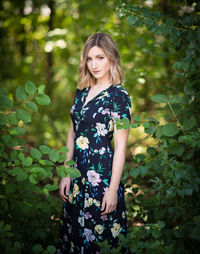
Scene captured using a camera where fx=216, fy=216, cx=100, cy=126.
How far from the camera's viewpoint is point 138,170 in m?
1.49

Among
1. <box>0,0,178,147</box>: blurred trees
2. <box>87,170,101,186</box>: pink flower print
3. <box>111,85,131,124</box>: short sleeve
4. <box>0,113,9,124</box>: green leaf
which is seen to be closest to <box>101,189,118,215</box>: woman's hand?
<box>87,170,101,186</box>: pink flower print

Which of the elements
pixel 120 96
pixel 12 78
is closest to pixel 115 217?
pixel 120 96

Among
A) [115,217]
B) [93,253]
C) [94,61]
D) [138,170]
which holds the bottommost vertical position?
[93,253]

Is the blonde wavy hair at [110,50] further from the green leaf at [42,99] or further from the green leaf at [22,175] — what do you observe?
the green leaf at [22,175]

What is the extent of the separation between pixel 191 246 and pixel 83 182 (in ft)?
3.00

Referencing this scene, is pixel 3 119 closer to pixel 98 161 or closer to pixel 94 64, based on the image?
pixel 98 161

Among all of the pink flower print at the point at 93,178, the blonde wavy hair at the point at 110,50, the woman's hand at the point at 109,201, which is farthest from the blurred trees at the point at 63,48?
the woman's hand at the point at 109,201

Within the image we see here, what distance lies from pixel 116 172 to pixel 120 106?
51 centimetres

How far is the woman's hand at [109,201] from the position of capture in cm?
166

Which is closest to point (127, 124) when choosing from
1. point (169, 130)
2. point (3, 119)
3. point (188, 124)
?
point (169, 130)

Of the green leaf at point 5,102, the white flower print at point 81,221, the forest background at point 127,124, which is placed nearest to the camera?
the green leaf at point 5,102

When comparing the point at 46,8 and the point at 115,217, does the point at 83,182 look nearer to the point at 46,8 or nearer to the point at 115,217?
the point at 115,217

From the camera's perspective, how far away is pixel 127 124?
127 centimetres

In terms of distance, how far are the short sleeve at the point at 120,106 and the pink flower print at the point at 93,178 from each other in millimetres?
460
